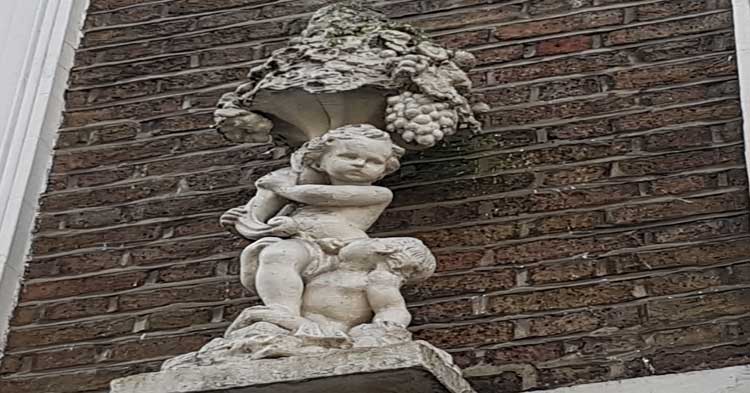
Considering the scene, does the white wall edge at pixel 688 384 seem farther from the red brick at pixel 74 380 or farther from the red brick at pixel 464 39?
the red brick at pixel 464 39

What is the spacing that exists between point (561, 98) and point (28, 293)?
150 cm

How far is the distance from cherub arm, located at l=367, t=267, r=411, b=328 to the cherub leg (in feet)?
0.53

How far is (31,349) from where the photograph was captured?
14.9ft

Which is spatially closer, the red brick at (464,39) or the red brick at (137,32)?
the red brick at (464,39)

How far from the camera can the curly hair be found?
4.17m

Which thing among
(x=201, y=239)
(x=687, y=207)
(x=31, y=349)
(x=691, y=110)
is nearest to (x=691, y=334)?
(x=687, y=207)

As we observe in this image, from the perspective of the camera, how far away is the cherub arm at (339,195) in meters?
4.11

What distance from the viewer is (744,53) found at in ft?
15.0

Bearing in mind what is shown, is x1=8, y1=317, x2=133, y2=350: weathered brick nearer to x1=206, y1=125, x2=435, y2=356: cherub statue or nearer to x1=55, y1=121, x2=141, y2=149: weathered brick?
x1=206, y1=125, x2=435, y2=356: cherub statue

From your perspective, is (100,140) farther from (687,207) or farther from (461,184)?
(687,207)

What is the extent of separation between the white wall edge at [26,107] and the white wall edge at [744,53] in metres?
1.92

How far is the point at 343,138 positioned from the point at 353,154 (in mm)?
60

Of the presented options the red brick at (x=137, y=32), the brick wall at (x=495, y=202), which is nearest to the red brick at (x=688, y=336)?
the brick wall at (x=495, y=202)

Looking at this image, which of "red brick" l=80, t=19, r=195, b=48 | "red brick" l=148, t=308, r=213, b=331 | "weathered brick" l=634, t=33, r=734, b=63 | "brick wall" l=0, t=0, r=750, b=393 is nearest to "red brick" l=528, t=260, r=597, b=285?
"brick wall" l=0, t=0, r=750, b=393
